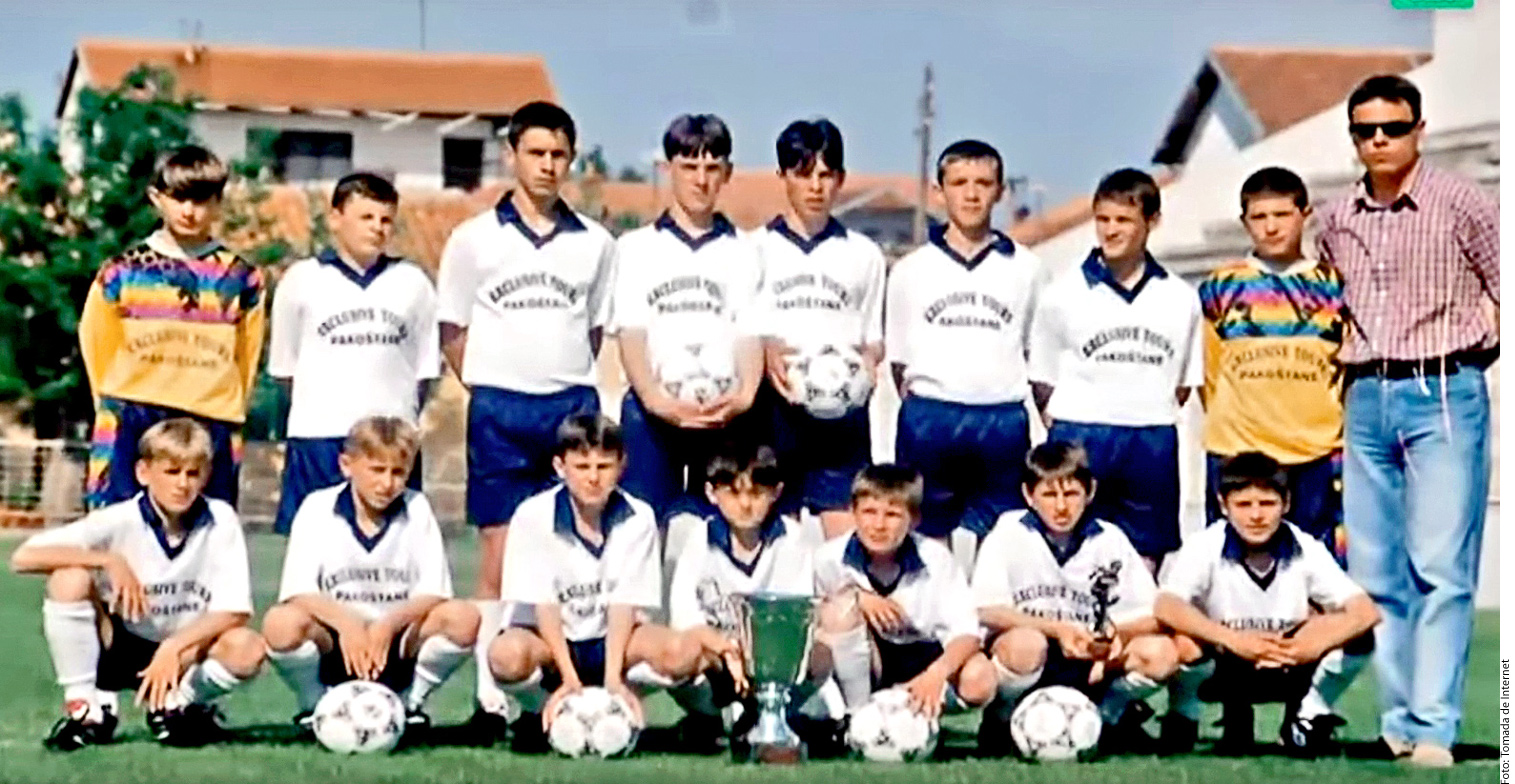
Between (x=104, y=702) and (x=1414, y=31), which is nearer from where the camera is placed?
(x=104, y=702)

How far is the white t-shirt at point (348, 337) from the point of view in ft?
17.5

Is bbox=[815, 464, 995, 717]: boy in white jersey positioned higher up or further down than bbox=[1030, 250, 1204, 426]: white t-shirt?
further down

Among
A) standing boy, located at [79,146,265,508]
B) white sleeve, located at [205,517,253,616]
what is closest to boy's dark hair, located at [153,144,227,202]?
standing boy, located at [79,146,265,508]

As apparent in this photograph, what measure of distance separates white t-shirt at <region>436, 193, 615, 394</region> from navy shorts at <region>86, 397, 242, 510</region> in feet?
1.75

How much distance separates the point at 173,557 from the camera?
17.0 ft

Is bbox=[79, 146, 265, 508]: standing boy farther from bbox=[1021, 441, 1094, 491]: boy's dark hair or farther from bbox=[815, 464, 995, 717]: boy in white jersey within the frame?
bbox=[1021, 441, 1094, 491]: boy's dark hair

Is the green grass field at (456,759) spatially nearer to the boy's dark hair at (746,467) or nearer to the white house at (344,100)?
the boy's dark hair at (746,467)

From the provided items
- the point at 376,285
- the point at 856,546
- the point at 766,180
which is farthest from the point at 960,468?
the point at 376,285

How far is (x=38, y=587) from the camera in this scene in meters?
5.30

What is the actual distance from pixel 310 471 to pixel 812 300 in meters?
1.09

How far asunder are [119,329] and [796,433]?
1396 millimetres

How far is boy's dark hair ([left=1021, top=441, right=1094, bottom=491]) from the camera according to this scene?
529cm

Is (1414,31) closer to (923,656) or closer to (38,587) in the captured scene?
(923,656)

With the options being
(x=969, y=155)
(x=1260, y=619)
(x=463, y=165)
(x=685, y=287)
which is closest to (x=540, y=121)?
(x=463, y=165)
